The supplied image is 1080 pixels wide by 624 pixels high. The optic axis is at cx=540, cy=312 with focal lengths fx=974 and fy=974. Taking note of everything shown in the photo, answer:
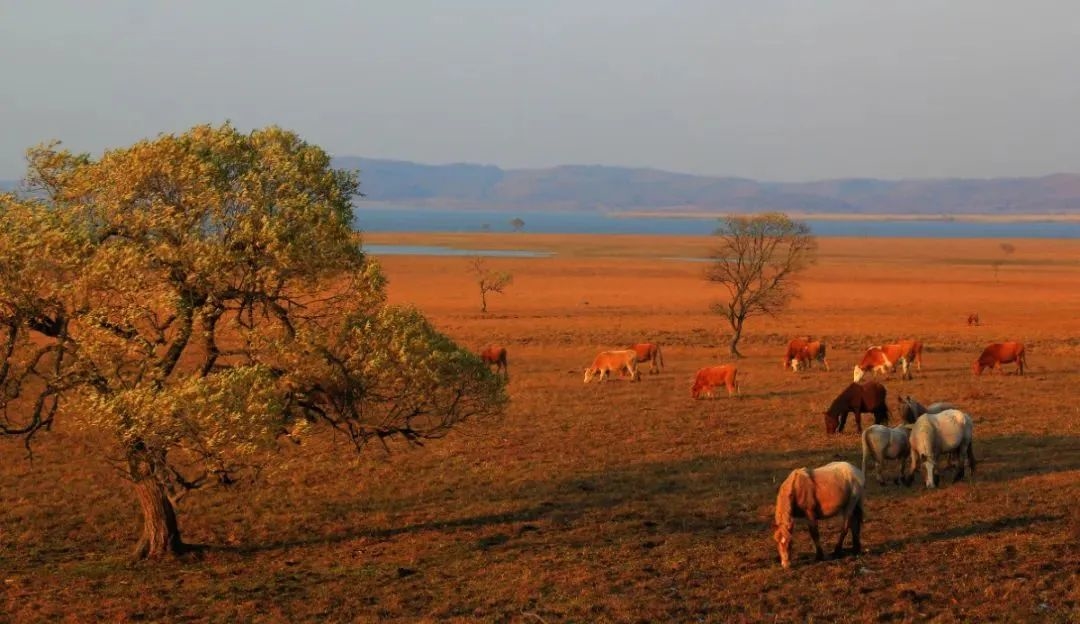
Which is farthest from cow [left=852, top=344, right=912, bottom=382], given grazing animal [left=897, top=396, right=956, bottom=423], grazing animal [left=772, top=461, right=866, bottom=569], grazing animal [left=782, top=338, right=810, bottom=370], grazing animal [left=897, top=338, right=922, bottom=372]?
grazing animal [left=772, top=461, right=866, bottom=569]

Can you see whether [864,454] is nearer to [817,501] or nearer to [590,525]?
[817,501]

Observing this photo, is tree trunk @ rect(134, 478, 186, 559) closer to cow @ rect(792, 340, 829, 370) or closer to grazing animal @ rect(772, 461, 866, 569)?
grazing animal @ rect(772, 461, 866, 569)

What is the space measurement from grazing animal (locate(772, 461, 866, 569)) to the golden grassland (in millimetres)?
418

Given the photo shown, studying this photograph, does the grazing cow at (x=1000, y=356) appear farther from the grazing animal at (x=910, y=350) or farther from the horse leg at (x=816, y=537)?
the horse leg at (x=816, y=537)

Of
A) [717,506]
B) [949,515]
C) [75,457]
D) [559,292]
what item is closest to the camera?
[949,515]

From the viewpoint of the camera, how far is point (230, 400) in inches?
527

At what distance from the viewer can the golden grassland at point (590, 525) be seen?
1288 cm

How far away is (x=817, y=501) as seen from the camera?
1414 centimetres

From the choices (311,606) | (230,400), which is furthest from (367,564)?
(230,400)

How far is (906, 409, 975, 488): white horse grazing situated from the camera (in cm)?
1812

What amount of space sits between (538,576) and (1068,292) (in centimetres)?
7729

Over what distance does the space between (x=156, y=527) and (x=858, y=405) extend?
Result: 1665 cm

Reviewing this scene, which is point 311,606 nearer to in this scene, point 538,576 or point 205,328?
point 538,576

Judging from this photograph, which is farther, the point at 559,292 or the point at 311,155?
the point at 559,292
